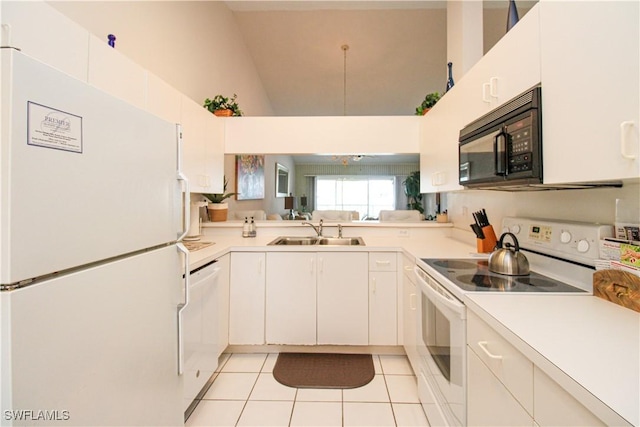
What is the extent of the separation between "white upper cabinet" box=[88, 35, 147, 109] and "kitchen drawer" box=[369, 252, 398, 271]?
1.72m

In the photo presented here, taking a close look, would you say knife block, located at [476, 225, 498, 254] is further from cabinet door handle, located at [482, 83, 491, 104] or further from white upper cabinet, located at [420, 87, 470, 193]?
cabinet door handle, located at [482, 83, 491, 104]

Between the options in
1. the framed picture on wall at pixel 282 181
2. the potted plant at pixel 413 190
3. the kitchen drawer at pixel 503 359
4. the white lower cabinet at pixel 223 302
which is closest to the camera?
the kitchen drawer at pixel 503 359

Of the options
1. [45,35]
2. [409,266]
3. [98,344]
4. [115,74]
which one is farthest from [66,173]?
[409,266]

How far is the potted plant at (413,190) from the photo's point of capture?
8.69 meters

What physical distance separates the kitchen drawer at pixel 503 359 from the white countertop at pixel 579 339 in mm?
37

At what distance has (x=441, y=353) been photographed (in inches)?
49.4

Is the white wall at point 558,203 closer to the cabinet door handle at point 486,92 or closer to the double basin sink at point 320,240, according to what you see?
the cabinet door handle at point 486,92

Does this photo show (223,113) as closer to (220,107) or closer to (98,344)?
(220,107)

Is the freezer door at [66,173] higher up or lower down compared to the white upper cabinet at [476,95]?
lower down

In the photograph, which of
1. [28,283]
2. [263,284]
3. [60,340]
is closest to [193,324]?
[263,284]

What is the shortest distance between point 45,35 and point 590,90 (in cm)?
177

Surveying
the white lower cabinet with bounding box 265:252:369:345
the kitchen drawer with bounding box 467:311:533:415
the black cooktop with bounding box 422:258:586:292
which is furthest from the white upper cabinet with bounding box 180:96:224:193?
the kitchen drawer with bounding box 467:311:533:415

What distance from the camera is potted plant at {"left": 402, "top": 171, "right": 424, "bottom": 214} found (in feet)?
28.5

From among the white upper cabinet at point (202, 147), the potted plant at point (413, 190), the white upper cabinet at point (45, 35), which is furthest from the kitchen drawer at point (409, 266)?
the potted plant at point (413, 190)
